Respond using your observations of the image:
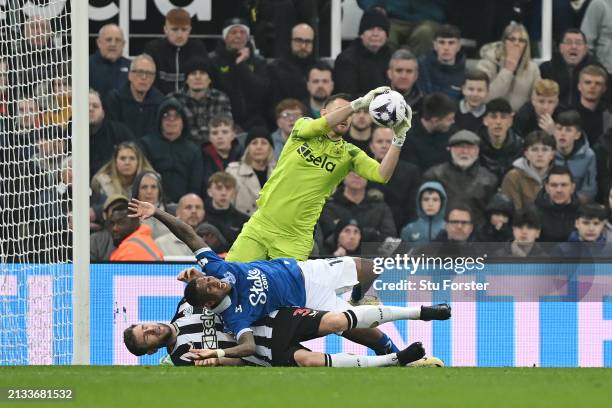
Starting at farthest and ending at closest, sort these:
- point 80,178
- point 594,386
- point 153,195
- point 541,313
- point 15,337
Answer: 1. point 153,195
2. point 541,313
3. point 15,337
4. point 80,178
5. point 594,386

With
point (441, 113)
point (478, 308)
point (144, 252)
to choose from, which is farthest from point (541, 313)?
Answer: point (144, 252)

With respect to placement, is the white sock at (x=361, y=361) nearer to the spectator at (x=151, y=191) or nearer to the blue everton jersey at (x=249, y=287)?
the blue everton jersey at (x=249, y=287)

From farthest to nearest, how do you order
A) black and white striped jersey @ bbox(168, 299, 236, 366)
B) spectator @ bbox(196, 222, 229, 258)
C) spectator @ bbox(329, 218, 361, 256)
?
spectator @ bbox(329, 218, 361, 256), spectator @ bbox(196, 222, 229, 258), black and white striped jersey @ bbox(168, 299, 236, 366)

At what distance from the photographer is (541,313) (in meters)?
15.0

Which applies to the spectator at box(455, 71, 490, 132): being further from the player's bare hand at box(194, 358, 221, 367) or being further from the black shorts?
the player's bare hand at box(194, 358, 221, 367)

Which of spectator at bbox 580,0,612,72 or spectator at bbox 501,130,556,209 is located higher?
spectator at bbox 580,0,612,72

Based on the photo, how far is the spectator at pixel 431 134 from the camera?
16828 millimetres

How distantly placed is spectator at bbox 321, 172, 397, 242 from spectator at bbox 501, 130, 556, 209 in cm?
142

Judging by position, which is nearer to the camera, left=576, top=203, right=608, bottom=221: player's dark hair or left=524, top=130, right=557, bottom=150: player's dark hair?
left=576, top=203, right=608, bottom=221: player's dark hair

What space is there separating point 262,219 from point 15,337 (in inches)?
93.2

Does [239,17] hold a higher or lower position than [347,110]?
higher

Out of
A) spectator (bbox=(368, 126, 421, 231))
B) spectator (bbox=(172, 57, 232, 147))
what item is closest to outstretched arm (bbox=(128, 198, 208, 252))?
spectator (bbox=(368, 126, 421, 231))

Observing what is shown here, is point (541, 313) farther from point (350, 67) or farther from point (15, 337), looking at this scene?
point (15, 337)

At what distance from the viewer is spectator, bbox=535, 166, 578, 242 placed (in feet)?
53.9
